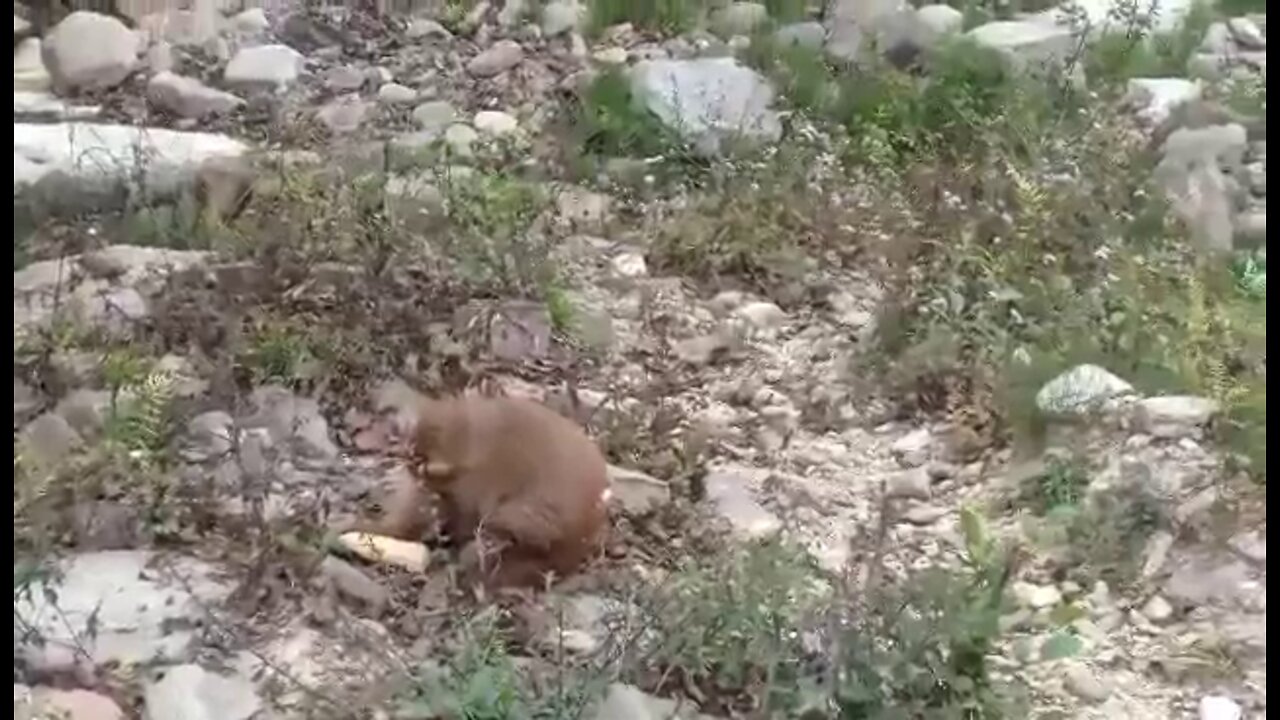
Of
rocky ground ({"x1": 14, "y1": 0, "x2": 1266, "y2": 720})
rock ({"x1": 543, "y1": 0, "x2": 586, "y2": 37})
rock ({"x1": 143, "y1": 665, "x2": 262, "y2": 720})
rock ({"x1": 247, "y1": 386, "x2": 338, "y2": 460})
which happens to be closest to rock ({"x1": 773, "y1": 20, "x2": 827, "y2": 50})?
rocky ground ({"x1": 14, "y1": 0, "x2": 1266, "y2": 720})

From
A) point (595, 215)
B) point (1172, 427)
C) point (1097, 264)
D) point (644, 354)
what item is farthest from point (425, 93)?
point (1172, 427)

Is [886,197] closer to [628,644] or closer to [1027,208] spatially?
[1027,208]

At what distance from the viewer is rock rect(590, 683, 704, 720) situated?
1.60m

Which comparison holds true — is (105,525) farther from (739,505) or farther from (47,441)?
(739,505)

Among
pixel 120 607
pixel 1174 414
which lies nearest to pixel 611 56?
pixel 1174 414

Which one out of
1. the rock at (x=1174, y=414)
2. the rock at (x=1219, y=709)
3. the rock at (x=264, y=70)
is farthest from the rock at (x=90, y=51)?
the rock at (x=1219, y=709)

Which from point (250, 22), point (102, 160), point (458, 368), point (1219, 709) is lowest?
point (1219, 709)

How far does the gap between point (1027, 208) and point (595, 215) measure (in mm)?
567

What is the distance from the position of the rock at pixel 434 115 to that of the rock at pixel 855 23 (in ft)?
1.80

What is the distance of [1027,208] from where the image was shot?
2.20 m

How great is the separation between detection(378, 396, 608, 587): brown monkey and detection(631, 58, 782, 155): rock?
0.58 metres

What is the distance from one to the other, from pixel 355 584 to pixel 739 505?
43 cm

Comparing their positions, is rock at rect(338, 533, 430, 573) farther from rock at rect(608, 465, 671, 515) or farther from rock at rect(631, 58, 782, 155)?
rock at rect(631, 58, 782, 155)

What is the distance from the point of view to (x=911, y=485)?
1920 mm
